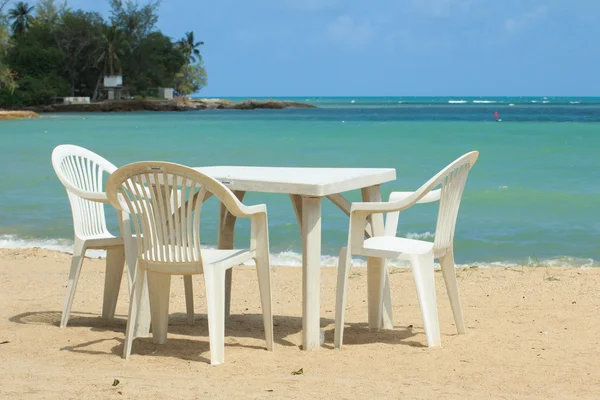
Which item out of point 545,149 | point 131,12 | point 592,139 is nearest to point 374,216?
point 545,149

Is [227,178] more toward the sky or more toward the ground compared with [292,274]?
more toward the sky

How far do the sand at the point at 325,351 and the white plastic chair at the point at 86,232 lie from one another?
164 mm

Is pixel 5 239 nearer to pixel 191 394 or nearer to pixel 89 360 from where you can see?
pixel 89 360

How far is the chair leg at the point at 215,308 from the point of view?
349 cm

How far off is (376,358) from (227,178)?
111 centimetres

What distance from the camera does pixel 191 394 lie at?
9.81 ft

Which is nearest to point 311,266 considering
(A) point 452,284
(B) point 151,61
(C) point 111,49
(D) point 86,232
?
(A) point 452,284

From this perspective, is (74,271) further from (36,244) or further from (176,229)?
(36,244)

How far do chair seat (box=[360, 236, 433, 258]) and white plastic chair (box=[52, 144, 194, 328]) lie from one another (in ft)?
3.59

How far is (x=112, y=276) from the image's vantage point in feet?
14.6

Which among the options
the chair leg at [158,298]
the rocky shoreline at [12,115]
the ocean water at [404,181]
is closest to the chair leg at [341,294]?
the chair leg at [158,298]

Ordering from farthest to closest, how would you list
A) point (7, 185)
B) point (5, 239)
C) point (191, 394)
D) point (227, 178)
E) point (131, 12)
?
point (131, 12), point (7, 185), point (5, 239), point (227, 178), point (191, 394)

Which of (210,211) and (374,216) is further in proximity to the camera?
(210,211)

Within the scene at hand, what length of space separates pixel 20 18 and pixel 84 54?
10.1 metres
